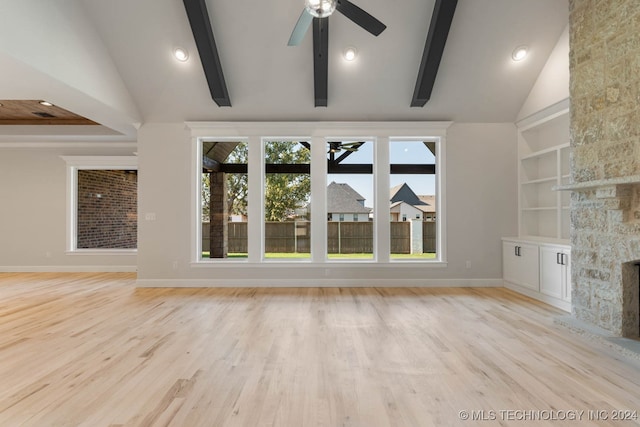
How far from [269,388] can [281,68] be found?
164 inches

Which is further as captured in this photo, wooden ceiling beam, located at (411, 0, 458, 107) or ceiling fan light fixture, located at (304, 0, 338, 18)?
wooden ceiling beam, located at (411, 0, 458, 107)

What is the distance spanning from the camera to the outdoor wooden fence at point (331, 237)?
19.1ft

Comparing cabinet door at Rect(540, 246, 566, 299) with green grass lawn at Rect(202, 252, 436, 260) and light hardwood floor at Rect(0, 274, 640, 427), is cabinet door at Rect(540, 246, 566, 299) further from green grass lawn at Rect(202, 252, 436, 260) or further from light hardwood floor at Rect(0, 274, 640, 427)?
green grass lawn at Rect(202, 252, 436, 260)

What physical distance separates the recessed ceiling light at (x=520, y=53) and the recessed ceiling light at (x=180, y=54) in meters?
4.57

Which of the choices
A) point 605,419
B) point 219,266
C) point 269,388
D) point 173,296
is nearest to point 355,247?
point 219,266

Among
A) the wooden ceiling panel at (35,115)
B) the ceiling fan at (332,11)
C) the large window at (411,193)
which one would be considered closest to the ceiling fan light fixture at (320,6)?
the ceiling fan at (332,11)

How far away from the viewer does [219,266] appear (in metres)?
5.60

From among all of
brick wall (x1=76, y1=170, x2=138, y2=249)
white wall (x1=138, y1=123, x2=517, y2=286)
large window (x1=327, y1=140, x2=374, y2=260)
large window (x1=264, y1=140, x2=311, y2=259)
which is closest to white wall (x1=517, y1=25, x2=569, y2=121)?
white wall (x1=138, y1=123, x2=517, y2=286)

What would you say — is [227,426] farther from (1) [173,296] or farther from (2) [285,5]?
(2) [285,5]

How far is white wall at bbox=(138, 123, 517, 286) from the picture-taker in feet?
18.3

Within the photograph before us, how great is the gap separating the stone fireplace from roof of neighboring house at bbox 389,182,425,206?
243cm

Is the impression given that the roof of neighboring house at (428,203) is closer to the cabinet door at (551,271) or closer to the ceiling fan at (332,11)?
the cabinet door at (551,271)

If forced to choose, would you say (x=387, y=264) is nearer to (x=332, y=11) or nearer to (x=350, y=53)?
(x=350, y=53)

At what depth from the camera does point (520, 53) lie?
4645 mm
